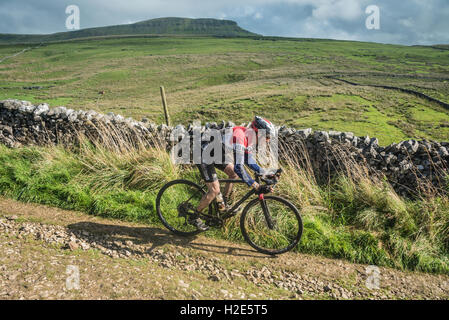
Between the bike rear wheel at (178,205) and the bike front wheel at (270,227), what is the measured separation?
0.98 metres

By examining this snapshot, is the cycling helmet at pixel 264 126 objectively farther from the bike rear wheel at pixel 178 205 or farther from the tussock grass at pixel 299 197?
the tussock grass at pixel 299 197

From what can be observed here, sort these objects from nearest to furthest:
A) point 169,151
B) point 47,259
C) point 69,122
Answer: point 47,259
point 169,151
point 69,122

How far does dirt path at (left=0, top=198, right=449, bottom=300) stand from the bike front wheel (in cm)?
20

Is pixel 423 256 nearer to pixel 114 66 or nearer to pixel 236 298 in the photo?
pixel 236 298

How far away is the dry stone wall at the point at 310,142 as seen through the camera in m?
7.07

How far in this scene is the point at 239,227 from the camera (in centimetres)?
603

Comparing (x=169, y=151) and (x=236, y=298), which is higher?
(x=169, y=151)

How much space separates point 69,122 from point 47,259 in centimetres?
571

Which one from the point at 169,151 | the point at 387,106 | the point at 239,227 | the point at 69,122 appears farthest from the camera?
the point at 387,106

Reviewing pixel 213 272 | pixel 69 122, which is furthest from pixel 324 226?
pixel 69 122

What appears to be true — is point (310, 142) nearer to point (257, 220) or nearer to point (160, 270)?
point (257, 220)

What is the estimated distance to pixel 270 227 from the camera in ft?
17.9

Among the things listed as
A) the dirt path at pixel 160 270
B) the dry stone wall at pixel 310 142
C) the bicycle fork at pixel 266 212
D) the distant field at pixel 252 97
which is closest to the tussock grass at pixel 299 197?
the dry stone wall at pixel 310 142
